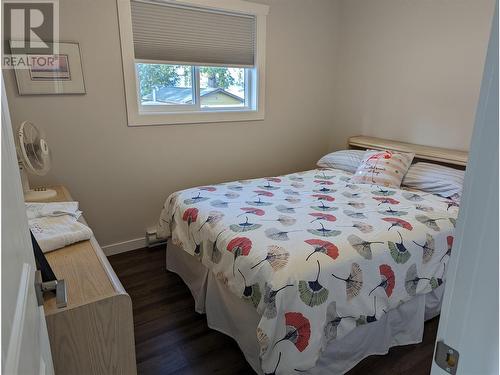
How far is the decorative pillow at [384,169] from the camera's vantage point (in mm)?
2740

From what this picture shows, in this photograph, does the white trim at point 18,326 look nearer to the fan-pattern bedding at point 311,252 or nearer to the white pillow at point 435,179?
the fan-pattern bedding at point 311,252

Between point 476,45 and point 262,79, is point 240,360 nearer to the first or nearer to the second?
point 262,79

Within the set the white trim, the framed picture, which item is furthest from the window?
the white trim

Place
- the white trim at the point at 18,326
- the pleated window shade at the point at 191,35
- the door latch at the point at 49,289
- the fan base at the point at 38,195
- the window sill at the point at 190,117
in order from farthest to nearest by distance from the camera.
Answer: the window sill at the point at 190,117 < the pleated window shade at the point at 191,35 < the fan base at the point at 38,195 < the door latch at the point at 49,289 < the white trim at the point at 18,326

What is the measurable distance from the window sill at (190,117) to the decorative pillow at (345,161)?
0.82m

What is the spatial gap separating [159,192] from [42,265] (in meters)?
1.93

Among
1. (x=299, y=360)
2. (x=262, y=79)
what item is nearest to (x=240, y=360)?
(x=299, y=360)

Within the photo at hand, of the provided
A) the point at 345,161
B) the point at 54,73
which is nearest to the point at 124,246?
the point at 54,73

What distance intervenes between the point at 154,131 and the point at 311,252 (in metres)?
1.88

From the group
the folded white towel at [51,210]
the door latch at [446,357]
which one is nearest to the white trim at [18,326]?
the door latch at [446,357]

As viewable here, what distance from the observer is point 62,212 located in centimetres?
187

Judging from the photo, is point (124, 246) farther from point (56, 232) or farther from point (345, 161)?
point (345, 161)

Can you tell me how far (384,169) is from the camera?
2781mm

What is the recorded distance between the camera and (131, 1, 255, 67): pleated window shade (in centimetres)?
266
